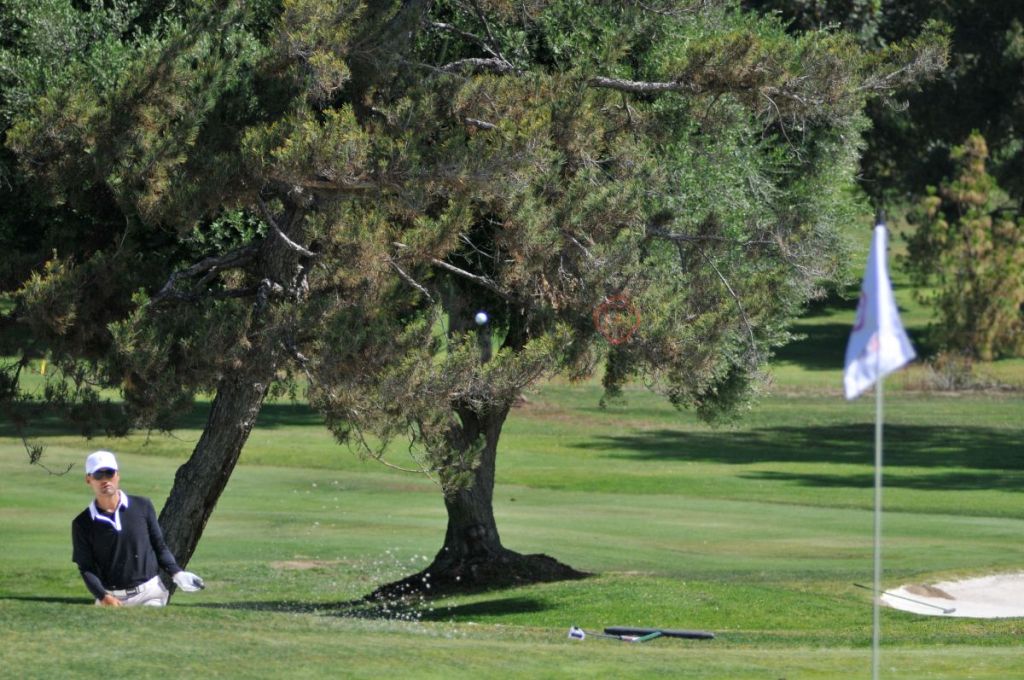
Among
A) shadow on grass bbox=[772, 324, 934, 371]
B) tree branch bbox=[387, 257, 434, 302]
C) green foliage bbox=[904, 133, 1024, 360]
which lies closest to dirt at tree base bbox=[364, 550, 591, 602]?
tree branch bbox=[387, 257, 434, 302]

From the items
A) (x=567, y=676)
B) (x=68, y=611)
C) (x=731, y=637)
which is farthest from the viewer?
(x=731, y=637)

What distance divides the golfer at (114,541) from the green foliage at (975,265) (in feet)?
133

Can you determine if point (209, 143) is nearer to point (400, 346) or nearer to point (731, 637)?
point (400, 346)

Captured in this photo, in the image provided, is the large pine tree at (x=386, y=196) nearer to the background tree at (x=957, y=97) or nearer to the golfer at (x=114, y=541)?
the golfer at (x=114, y=541)

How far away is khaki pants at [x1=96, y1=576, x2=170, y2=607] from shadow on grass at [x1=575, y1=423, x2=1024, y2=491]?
70.1 feet

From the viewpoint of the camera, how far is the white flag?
820 centimetres

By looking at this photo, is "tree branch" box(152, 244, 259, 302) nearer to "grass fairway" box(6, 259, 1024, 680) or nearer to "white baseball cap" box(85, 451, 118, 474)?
"grass fairway" box(6, 259, 1024, 680)

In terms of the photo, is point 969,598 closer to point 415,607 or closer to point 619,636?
point 415,607

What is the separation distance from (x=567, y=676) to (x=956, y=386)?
146 feet

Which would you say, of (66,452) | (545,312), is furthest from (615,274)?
(66,452)

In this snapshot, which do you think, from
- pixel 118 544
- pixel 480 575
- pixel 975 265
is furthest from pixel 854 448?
pixel 118 544

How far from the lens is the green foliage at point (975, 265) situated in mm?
48438

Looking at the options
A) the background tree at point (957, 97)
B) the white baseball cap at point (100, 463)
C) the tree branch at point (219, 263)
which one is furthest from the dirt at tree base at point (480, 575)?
the background tree at point (957, 97)

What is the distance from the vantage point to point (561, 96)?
15.3 m
